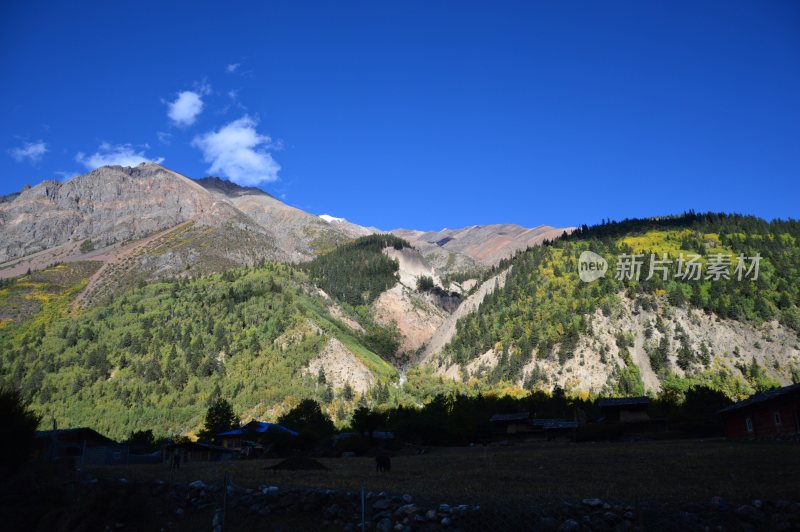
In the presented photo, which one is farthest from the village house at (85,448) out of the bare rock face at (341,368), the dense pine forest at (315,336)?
the bare rock face at (341,368)

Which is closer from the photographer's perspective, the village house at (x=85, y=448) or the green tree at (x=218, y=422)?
the village house at (x=85, y=448)

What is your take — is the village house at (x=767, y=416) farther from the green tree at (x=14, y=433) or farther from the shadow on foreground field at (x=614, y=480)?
the green tree at (x=14, y=433)

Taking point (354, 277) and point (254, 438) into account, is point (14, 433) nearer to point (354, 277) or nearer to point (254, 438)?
point (254, 438)

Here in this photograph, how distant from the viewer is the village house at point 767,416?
116 ft

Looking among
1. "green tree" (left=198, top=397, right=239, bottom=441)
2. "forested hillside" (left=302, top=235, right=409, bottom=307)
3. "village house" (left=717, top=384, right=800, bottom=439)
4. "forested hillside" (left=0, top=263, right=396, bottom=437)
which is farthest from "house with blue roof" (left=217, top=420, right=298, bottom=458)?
"forested hillside" (left=302, top=235, right=409, bottom=307)

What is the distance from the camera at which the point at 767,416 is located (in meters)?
38.5

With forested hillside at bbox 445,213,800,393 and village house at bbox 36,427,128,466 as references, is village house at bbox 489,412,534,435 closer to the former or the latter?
forested hillside at bbox 445,213,800,393

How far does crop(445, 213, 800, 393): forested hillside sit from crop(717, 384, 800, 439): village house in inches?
1987

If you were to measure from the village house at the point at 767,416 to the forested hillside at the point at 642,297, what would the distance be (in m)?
50.5

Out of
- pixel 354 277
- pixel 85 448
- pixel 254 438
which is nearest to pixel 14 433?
pixel 85 448

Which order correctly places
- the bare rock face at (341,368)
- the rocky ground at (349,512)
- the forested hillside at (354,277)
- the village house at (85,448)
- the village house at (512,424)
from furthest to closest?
the forested hillside at (354,277)
the bare rock face at (341,368)
the village house at (512,424)
the village house at (85,448)
the rocky ground at (349,512)

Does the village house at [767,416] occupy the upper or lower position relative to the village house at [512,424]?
upper

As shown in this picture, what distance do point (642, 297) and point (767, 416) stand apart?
7805 cm

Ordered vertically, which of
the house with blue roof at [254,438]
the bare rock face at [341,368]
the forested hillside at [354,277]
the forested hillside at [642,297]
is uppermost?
the forested hillside at [354,277]
